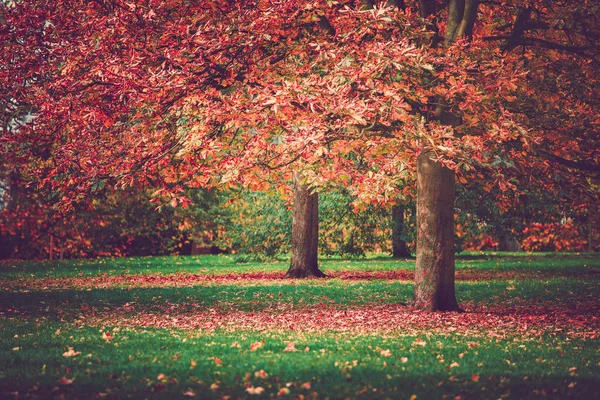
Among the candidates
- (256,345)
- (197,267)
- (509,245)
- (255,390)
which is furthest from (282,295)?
(509,245)

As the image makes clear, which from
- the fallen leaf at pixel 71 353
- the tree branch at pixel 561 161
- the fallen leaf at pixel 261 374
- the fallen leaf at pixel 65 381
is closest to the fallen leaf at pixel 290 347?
the fallen leaf at pixel 261 374

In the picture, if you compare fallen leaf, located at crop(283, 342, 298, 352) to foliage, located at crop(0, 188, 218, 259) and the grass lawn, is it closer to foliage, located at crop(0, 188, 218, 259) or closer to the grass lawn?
the grass lawn

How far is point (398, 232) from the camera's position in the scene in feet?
96.0

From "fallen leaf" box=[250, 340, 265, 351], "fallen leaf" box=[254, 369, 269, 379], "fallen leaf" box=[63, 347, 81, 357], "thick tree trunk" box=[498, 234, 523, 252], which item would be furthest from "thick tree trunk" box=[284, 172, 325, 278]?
"thick tree trunk" box=[498, 234, 523, 252]

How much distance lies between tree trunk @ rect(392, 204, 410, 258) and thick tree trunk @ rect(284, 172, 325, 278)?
788cm

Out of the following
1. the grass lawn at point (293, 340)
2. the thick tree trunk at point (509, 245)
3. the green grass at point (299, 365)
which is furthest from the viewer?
the thick tree trunk at point (509, 245)

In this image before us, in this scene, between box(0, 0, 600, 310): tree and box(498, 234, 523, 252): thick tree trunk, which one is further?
box(498, 234, 523, 252): thick tree trunk

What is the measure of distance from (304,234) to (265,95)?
1077 cm

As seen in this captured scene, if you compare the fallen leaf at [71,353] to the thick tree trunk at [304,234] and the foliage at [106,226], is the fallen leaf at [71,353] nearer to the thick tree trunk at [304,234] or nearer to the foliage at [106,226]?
the thick tree trunk at [304,234]

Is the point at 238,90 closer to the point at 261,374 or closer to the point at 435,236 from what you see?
the point at 435,236

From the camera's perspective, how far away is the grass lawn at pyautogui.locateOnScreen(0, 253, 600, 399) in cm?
Result: 696

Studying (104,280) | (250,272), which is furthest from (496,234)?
(104,280)

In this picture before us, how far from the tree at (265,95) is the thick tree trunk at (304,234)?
7.03 m

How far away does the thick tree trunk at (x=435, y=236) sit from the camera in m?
13.0
